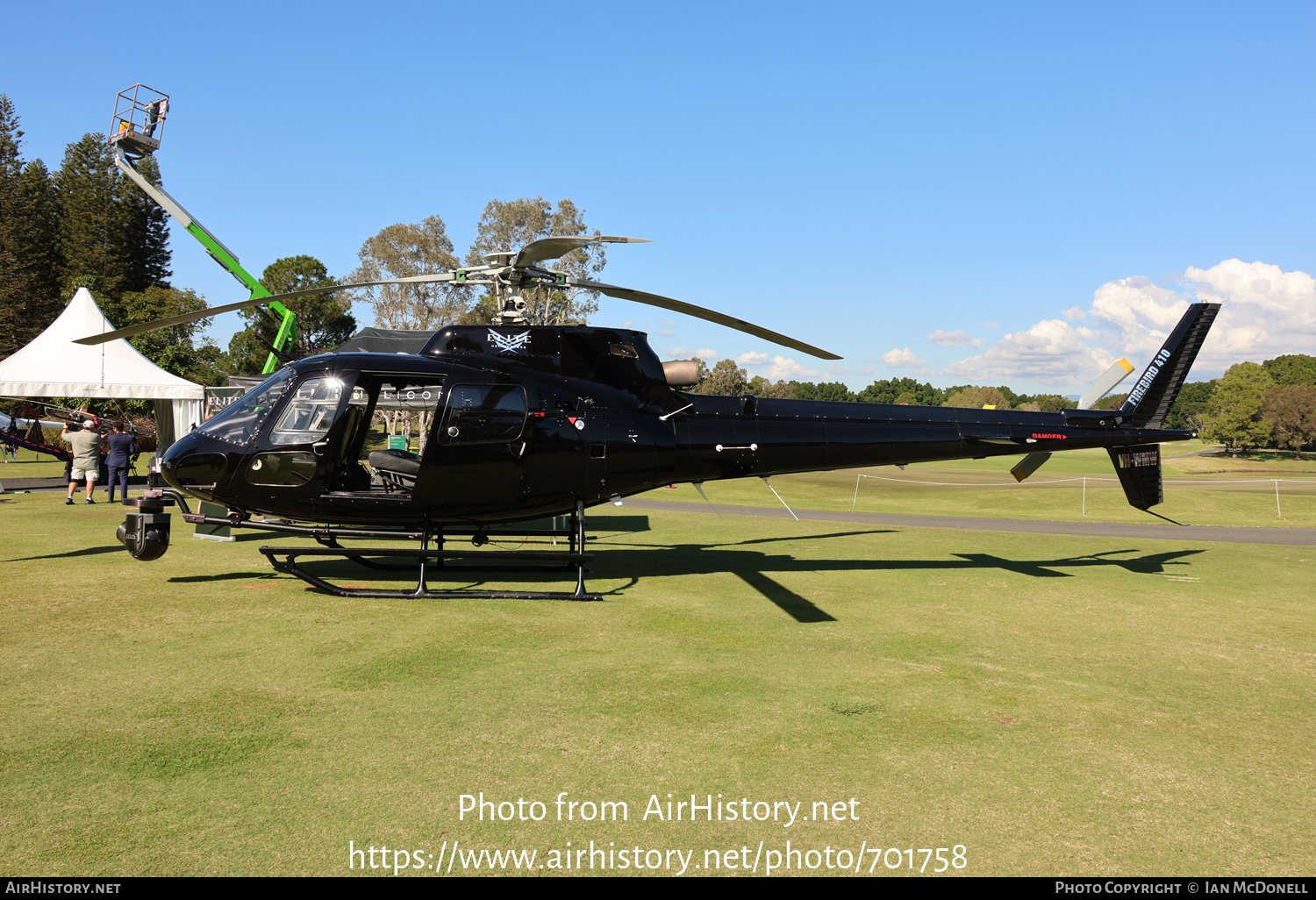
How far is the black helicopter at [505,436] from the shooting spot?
8.89 meters

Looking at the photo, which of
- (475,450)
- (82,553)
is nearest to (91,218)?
(82,553)

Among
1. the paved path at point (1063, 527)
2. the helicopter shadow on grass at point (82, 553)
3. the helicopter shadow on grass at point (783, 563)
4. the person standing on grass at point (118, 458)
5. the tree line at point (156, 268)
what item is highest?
the tree line at point (156, 268)

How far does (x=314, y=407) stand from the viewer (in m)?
8.97

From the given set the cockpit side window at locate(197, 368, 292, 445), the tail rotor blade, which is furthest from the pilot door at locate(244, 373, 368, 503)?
the tail rotor blade

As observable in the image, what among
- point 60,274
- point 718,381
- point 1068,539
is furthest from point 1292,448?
point 60,274

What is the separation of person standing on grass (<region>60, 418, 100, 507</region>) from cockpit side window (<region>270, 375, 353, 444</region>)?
1230 cm

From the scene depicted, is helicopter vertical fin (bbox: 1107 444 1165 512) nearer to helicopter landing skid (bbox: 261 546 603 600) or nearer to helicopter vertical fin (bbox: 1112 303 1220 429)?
helicopter vertical fin (bbox: 1112 303 1220 429)

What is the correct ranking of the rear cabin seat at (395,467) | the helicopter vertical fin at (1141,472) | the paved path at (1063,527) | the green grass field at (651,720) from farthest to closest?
1. the paved path at (1063,527)
2. the helicopter vertical fin at (1141,472)
3. the rear cabin seat at (395,467)
4. the green grass field at (651,720)

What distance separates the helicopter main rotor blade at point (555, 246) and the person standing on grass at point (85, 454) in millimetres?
14463

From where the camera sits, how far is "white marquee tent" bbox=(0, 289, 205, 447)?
2130 centimetres

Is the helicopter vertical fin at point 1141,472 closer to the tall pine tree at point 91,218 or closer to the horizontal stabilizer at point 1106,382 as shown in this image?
the horizontal stabilizer at point 1106,382

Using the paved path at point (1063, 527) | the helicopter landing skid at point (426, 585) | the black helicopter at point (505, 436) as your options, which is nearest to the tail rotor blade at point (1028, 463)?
the black helicopter at point (505, 436)

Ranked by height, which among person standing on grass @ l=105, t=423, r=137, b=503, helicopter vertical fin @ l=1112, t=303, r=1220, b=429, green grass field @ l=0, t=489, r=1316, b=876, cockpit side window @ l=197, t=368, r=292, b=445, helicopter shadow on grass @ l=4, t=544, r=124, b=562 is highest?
helicopter vertical fin @ l=1112, t=303, r=1220, b=429

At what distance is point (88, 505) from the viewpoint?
1784cm
